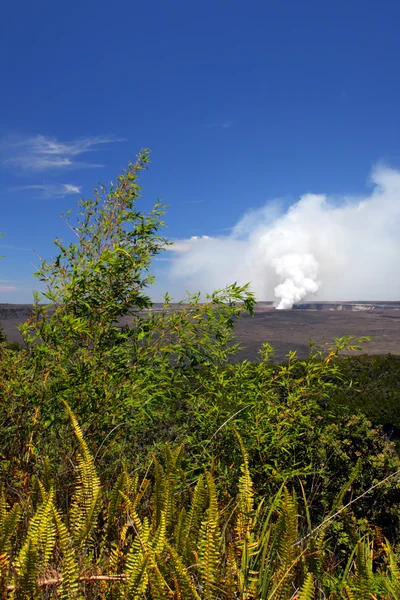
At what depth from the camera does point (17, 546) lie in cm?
212

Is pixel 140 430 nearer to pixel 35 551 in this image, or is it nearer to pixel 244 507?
pixel 244 507

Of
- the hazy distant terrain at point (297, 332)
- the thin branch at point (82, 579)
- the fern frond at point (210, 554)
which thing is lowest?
the hazy distant terrain at point (297, 332)

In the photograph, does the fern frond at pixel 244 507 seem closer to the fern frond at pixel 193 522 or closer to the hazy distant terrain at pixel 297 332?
the fern frond at pixel 193 522

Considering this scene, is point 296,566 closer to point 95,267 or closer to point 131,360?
point 131,360

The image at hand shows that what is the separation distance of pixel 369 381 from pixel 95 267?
392 inches

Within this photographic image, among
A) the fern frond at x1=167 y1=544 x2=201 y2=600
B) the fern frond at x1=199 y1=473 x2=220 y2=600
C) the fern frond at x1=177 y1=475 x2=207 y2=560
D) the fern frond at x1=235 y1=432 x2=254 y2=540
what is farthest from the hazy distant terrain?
the fern frond at x1=167 y1=544 x2=201 y2=600

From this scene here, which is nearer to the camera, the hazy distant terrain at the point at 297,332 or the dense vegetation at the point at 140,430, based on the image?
the dense vegetation at the point at 140,430

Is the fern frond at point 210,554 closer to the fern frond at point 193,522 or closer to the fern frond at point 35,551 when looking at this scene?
the fern frond at point 193,522

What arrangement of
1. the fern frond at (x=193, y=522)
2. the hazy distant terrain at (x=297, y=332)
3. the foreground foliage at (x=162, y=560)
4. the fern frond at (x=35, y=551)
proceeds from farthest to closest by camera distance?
the hazy distant terrain at (x=297, y=332)
the fern frond at (x=193, y=522)
the foreground foliage at (x=162, y=560)
the fern frond at (x=35, y=551)

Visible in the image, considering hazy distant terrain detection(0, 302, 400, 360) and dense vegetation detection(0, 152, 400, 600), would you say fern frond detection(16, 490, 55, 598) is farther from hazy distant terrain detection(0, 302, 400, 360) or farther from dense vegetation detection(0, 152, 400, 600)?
hazy distant terrain detection(0, 302, 400, 360)

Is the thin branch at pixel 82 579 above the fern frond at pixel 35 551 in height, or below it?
below

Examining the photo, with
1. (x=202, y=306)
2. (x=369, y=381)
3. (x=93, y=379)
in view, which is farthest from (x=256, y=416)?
(x=369, y=381)

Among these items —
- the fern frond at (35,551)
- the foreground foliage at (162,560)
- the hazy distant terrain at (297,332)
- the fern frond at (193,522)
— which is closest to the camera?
the fern frond at (35,551)

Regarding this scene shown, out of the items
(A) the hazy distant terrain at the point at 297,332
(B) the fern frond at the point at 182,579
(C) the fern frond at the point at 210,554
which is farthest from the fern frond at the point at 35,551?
(A) the hazy distant terrain at the point at 297,332
